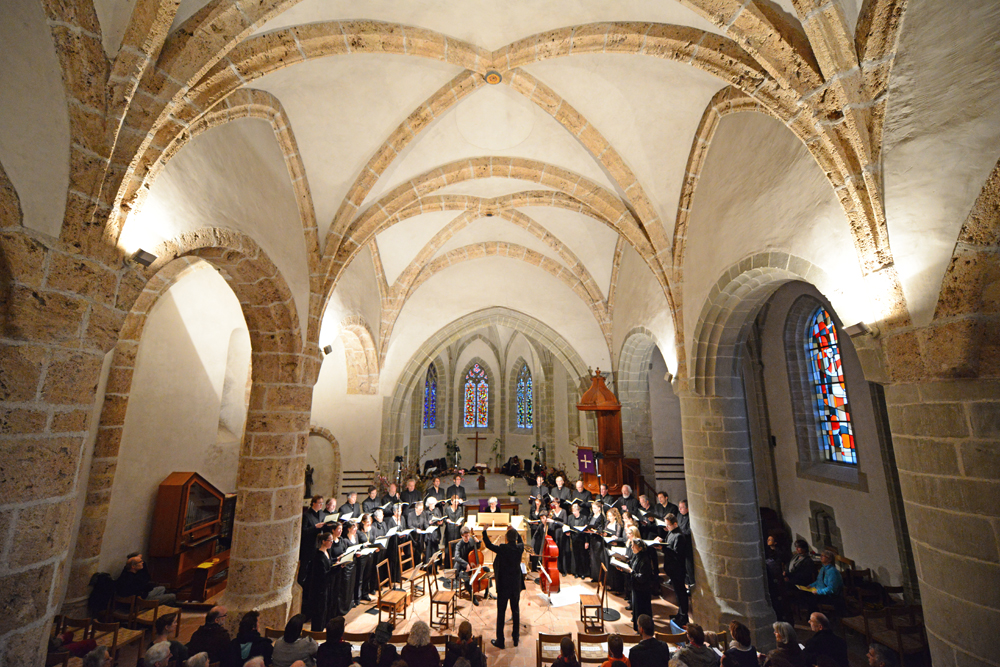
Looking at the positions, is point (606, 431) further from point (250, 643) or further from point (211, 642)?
point (211, 642)

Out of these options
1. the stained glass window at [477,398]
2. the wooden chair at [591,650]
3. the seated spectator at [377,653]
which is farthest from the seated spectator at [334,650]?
the stained glass window at [477,398]

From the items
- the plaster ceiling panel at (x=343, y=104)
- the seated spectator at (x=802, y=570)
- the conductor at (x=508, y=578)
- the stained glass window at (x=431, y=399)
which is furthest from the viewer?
the stained glass window at (x=431, y=399)

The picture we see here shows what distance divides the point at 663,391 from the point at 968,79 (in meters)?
8.73

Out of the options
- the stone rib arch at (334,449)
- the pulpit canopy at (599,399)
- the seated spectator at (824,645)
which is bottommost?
the seated spectator at (824,645)

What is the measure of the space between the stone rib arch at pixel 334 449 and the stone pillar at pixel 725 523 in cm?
771

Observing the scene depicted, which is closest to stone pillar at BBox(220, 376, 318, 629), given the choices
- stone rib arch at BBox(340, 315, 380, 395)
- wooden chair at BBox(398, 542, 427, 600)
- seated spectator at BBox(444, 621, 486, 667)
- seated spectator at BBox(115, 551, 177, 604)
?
seated spectator at BBox(115, 551, 177, 604)

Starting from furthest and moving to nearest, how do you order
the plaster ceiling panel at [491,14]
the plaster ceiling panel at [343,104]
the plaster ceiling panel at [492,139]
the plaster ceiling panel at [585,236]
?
the plaster ceiling panel at [585,236] < the plaster ceiling panel at [492,139] < the plaster ceiling panel at [343,104] < the plaster ceiling panel at [491,14]

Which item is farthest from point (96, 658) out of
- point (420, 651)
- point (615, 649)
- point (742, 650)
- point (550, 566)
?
point (550, 566)

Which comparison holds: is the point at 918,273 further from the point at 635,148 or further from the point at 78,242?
the point at 78,242

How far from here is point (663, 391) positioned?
10781mm

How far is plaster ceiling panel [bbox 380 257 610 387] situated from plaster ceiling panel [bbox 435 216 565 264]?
759 millimetres

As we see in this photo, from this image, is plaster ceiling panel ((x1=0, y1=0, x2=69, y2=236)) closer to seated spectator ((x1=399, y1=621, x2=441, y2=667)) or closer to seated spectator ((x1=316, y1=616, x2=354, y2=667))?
seated spectator ((x1=316, y1=616, x2=354, y2=667))

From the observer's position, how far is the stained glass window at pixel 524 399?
62.8 ft

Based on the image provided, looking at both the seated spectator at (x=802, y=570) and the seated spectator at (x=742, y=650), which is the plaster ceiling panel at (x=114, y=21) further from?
the seated spectator at (x=802, y=570)
